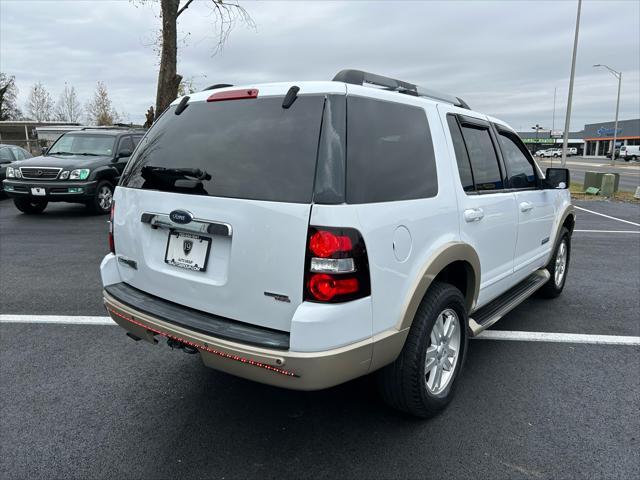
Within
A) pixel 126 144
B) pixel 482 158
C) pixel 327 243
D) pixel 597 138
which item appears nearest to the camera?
pixel 327 243

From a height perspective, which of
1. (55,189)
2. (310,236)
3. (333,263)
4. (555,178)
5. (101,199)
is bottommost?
(101,199)

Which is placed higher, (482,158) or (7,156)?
(482,158)

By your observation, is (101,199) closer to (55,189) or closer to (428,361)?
(55,189)

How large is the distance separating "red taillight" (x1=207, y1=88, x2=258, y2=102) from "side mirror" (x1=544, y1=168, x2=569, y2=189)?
3.10 metres

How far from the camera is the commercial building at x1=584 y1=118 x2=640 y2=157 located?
81.1 m

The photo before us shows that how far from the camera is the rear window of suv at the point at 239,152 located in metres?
2.34

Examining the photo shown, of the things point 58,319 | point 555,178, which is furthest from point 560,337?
point 58,319

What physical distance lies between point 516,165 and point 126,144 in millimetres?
10237

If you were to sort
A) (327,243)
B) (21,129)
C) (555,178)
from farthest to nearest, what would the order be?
1. (21,129)
2. (555,178)
3. (327,243)

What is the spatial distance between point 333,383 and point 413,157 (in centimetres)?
132

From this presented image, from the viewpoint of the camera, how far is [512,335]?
14.1ft

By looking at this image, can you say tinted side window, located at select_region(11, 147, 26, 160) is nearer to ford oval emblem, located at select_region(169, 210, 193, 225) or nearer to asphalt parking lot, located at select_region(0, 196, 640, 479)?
asphalt parking lot, located at select_region(0, 196, 640, 479)

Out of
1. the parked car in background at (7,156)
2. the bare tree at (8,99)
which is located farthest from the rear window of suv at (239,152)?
the bare tree at (8,99)

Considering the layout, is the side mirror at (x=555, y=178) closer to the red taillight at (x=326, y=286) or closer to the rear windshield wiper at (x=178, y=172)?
the red taillight at (x=326, y=286)
